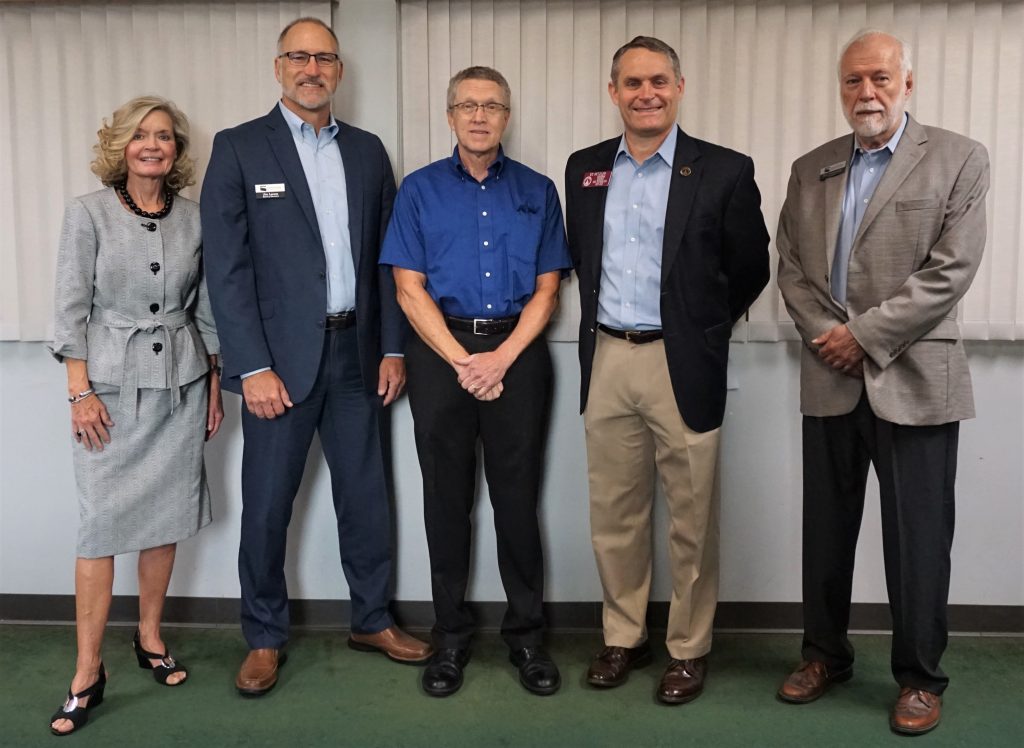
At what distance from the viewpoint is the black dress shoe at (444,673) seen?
309cm

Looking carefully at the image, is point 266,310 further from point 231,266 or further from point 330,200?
point 330,200

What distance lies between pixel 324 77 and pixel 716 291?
57.3 inches

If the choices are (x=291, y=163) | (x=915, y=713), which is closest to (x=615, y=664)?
(x=915, y=713)

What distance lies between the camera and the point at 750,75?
→ 338 centimetres

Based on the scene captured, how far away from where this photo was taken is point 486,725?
9.51ft

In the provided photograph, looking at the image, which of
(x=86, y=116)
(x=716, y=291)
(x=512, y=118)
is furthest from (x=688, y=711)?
(x=86, y=116)

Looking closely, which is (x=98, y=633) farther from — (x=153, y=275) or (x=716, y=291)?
(x=716, y=291)

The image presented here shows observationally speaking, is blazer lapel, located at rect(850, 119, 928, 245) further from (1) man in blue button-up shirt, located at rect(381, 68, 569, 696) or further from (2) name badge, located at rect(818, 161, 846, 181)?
(1) man in blue button-up shirt, located at rect(381, 68, 569, 696)

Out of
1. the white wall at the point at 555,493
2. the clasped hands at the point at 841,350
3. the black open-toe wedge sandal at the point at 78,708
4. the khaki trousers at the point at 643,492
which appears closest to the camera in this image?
the clasped hands at the point at 841,350

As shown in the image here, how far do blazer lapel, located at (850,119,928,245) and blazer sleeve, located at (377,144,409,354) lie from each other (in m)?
1.51

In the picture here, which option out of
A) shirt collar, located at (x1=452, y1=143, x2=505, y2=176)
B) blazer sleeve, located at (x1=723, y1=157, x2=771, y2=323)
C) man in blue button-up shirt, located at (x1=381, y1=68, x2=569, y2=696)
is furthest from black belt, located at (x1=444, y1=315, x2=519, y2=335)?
blazer sleeve, located at (x1=723, y1=157, x2=771, y2=323)

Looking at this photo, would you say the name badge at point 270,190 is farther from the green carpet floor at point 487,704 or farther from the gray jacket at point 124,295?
the green carpet floor at point 487,704

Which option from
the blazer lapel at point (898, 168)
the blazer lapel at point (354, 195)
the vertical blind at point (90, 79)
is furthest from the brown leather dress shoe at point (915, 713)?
the vertical blind at point (90, 79)

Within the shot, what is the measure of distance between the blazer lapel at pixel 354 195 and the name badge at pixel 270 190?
0.72ft
